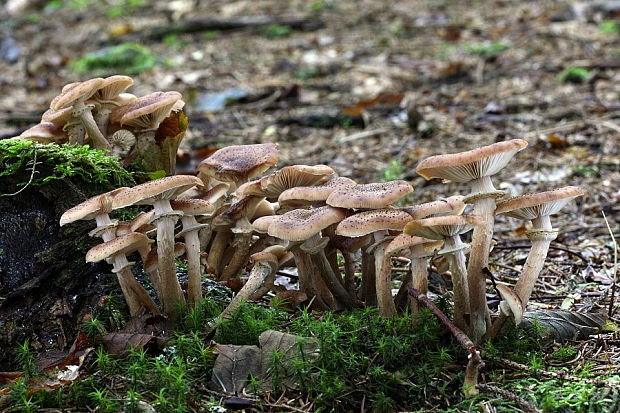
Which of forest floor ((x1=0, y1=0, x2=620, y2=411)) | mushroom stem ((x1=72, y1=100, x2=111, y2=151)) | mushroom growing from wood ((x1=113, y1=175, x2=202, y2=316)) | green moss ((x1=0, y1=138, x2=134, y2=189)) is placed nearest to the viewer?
mushroom growing from wood ((x1=113, y1=175, x2=202, y2=316))

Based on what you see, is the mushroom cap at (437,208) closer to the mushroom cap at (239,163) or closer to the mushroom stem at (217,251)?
the mushroom cap at (239,163)

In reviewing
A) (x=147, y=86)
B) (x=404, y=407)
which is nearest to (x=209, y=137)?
(x=147, y=86)

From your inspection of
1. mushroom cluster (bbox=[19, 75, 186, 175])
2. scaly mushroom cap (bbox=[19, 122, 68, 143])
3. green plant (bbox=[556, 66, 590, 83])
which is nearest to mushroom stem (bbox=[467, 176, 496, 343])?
mushroom cluster (bbox=[19, 75, 186, 175])

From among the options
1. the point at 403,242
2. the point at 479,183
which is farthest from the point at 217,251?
the point at 479,183

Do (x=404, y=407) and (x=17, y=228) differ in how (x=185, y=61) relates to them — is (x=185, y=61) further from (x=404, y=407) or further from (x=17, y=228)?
(x=404, y=407)

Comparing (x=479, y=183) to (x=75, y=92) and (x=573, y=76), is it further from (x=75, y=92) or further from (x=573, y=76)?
(x=573, y=76)

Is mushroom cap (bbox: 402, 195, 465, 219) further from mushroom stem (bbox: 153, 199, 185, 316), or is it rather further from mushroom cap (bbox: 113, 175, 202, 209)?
mushroom stem (bbox: 153, 199, 185, 316)

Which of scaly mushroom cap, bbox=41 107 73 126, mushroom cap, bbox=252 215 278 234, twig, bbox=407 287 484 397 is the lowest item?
twig, bbox=407 287 484 397

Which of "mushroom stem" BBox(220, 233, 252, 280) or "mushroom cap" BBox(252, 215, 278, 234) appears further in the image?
"mushroom stem" BBox(220, 233, 252, 280)
